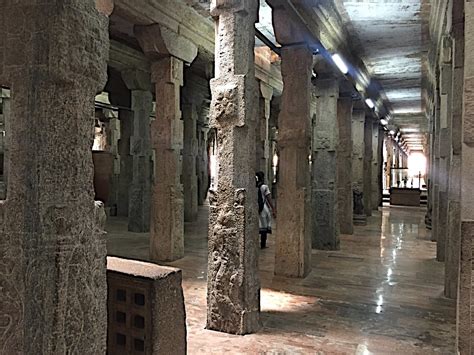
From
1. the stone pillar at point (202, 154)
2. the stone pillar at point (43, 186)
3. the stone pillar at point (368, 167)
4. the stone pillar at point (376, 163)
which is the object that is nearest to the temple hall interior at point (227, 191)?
the stone pillar at point (43, 186)

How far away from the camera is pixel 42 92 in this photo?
6.26 ft

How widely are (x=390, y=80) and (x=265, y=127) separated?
4.16m

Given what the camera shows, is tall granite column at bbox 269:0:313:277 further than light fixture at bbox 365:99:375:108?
No

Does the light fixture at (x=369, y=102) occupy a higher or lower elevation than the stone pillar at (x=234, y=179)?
higher

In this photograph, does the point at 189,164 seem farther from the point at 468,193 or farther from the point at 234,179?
the point at 468,193

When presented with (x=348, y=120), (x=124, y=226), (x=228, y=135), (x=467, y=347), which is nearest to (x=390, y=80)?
(x=348, y=120)

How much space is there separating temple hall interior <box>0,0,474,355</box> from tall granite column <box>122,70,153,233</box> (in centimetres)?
5

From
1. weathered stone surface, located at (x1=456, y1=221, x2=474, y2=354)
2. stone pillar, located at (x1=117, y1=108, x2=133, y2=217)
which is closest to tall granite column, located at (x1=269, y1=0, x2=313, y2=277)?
weathered stone surface, located at (x1=456, y1=221, x2=474, y2=354)

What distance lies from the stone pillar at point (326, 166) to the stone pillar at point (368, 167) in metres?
6.45

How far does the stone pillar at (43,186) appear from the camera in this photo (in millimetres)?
1884

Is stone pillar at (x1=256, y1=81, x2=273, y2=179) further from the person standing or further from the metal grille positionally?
the metal grille

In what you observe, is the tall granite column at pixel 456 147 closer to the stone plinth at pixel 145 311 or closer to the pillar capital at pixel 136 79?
the stone plinth at pixel 145 311

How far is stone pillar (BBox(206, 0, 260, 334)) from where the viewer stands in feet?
13.7

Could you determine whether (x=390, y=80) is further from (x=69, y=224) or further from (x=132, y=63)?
(x=69, y=224)
